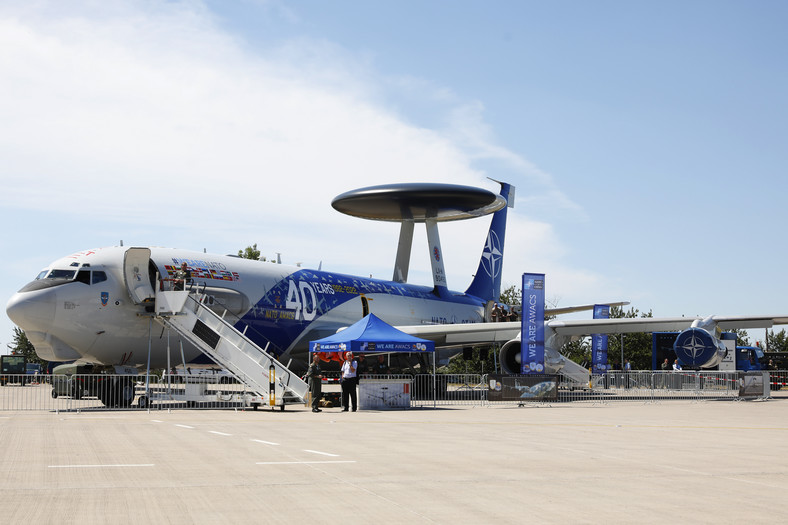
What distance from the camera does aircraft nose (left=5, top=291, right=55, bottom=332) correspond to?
21.3 metres

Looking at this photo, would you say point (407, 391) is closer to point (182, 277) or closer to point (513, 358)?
point (513, 358)

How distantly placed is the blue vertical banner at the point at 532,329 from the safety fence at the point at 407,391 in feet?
2.64

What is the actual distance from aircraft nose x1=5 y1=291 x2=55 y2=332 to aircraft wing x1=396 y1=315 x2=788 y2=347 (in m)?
13.8

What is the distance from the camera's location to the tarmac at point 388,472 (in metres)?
6.73

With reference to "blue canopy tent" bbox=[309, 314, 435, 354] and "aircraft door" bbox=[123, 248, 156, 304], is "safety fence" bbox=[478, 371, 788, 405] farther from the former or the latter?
"aircraft door" bbox=[123, 248, 156, 304]

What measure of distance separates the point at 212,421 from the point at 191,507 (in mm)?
11028

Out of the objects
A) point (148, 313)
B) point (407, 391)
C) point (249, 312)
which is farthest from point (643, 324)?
point (148, 313)

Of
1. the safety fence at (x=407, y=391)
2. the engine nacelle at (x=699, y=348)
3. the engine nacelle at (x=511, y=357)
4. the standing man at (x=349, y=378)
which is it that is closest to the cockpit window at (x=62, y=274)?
the safety fence at (x=407, y=391)

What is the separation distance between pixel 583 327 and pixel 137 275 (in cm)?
1626

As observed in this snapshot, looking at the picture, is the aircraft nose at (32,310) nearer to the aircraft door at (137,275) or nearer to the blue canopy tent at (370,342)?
the aircraft door at (137,275)

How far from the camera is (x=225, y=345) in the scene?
23141 mm

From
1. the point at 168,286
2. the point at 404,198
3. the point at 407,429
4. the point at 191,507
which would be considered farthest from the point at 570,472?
the point at 404,198

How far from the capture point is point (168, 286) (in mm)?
24062


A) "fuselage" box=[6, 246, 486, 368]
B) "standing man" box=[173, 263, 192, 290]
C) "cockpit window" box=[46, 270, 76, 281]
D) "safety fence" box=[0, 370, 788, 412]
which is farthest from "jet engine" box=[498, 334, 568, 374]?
"cockpit window" box=[46, 270, 76, 281]
